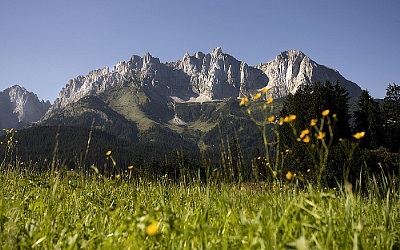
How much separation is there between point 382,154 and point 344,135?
912 centimetres

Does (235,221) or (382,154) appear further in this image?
(382,154)

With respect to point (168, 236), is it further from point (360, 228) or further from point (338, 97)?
point (338, 97)

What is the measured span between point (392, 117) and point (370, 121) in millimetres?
5380

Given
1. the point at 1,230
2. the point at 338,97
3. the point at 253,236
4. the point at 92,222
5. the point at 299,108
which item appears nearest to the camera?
the point at 253,236

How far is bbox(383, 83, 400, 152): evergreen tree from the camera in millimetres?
47219

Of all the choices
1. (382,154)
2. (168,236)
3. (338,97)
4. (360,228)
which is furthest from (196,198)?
(338,97)

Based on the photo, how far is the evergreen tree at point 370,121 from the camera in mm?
47084

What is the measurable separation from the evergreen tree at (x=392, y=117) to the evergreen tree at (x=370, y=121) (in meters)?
1.01

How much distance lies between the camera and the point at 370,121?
48.2 metres

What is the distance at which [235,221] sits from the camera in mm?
2854

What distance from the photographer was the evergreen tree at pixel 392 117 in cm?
4722

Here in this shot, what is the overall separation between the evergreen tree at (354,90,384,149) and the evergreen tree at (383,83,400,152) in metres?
1.01

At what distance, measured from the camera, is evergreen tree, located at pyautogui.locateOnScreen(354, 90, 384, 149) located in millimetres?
47084

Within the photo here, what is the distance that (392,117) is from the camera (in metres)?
50.7
